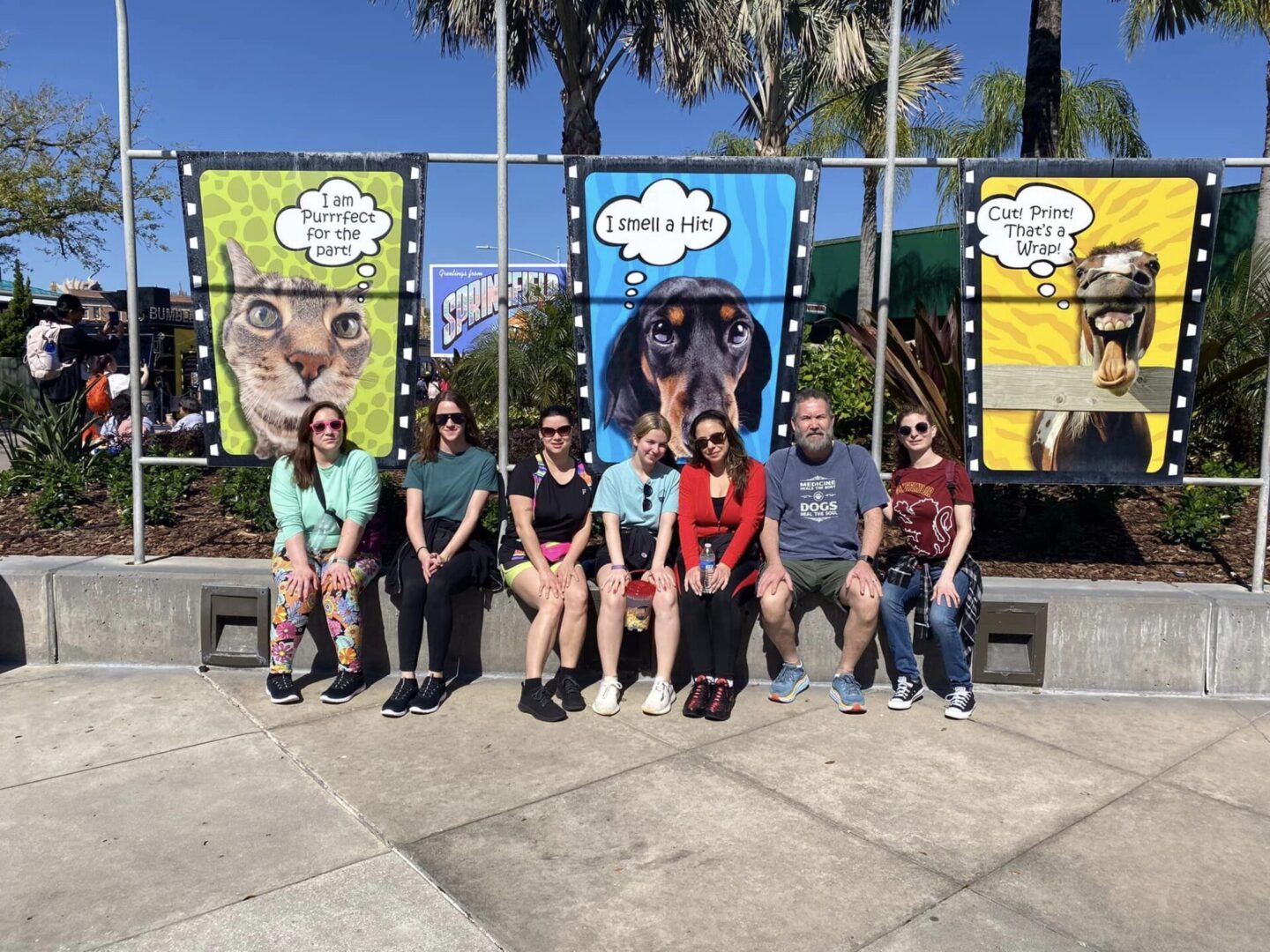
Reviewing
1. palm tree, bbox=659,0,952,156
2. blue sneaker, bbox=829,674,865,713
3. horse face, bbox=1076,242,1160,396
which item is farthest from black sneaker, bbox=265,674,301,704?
palm tree, bbox=659,0,952,156

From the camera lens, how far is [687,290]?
5156mm

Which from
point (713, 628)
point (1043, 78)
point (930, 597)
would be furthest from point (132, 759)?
point (1043, 78)

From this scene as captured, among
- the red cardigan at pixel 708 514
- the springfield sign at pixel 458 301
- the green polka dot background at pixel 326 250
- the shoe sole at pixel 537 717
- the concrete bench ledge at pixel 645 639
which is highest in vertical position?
the springfield sign at pixel 458 301

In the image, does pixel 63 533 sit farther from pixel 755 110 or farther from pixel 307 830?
pixel 755 110

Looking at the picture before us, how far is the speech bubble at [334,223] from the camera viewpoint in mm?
5145

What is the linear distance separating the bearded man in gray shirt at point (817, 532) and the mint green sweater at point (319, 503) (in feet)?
6.20

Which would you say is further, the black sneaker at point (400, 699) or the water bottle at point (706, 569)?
the water bottle at point (706, 569)

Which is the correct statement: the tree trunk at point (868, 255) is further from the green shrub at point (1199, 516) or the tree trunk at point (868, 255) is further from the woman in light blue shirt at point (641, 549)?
the woman in light blue shirt at point (641, 549)

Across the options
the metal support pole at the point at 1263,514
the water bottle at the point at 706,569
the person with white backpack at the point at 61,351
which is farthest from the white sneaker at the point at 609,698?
the person with white backpack at the point at 61,351

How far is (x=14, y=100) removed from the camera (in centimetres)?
2331

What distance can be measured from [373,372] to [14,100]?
23864 mm

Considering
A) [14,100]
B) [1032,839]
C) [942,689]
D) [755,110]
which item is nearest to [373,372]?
[942,689]

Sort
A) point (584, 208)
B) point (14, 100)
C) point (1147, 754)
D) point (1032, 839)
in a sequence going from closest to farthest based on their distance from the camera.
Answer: point (1032, 839) < point (1147, 754) < point (584, 208) < point (14, 100)

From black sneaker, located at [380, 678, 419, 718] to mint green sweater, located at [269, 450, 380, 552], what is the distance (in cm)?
75
